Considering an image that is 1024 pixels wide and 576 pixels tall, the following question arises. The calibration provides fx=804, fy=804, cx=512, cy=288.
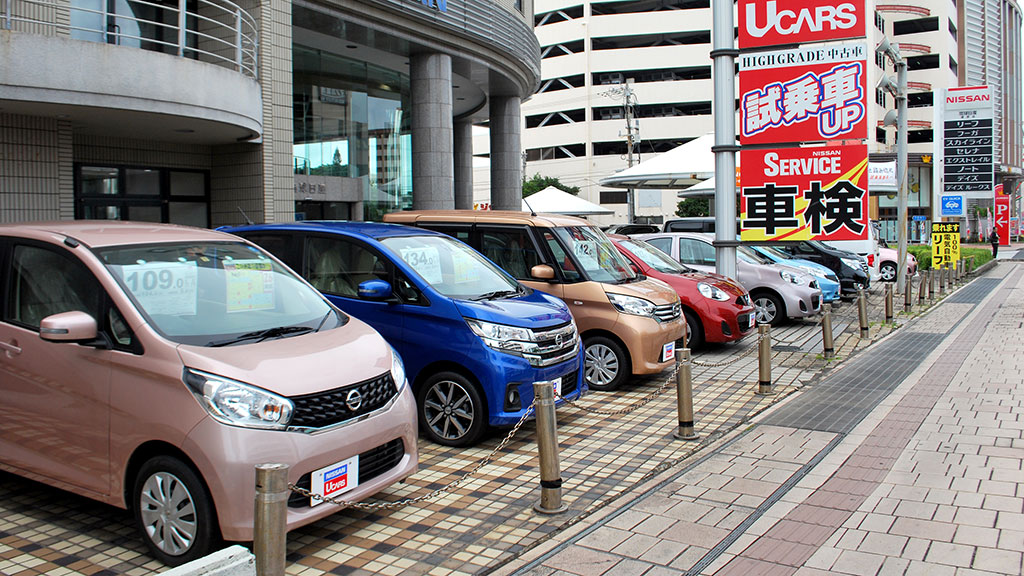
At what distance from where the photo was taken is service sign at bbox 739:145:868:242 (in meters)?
11.4

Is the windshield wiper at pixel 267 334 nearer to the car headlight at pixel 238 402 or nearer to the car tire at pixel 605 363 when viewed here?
the car headlight at pixel 238 402

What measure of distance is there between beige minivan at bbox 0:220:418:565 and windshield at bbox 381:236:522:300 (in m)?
1.78

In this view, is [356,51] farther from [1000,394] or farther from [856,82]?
[1000,394]

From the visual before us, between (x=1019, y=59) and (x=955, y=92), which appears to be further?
(x=1019, y=59)

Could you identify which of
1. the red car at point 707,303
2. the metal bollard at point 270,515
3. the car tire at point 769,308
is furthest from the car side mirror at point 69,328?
the car tire at point 769,308

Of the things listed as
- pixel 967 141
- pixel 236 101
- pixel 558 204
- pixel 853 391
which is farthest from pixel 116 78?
pixel 967 141

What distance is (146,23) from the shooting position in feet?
42.5

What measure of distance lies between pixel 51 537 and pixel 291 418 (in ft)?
6.17

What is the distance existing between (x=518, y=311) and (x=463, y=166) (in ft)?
66.5

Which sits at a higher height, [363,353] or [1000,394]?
[363,353]

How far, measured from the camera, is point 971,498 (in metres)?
5.64

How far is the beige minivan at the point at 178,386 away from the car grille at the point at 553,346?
1768mm

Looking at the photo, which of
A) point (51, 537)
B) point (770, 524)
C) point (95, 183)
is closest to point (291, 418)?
point (51, 537)

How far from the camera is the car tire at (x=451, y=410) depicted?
6793mm
